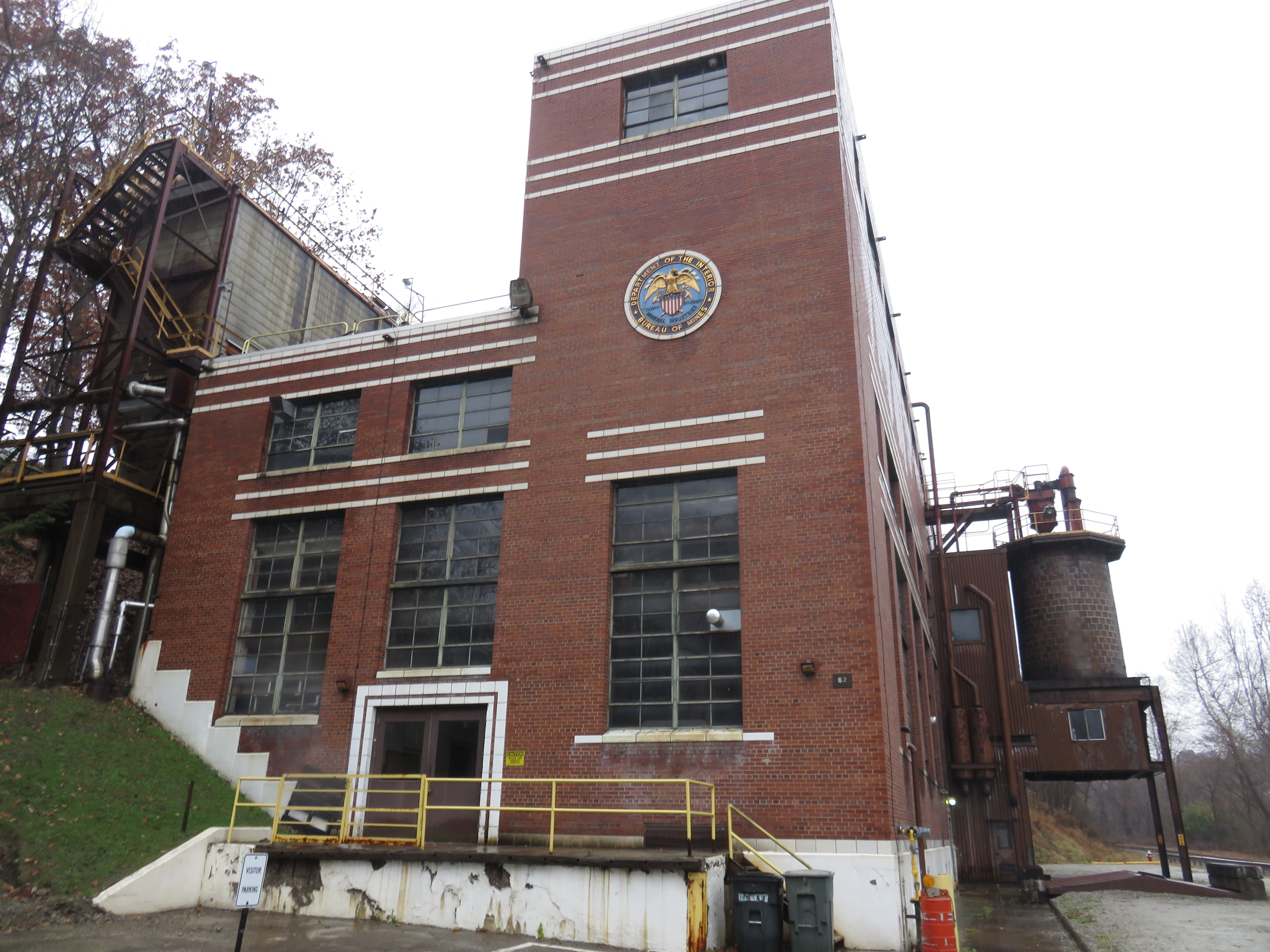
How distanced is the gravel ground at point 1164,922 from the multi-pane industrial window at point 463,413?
1414cm

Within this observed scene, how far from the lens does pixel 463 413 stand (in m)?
19.5

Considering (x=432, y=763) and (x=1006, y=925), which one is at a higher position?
(x=432, y=763)

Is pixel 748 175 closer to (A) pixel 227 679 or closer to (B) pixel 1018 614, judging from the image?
(A) pixel 227 679

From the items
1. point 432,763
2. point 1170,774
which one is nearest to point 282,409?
point 432,763

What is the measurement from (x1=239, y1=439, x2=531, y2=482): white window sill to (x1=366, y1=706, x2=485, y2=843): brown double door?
199 inches

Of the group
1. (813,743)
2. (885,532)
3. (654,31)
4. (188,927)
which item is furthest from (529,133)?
(188,927)

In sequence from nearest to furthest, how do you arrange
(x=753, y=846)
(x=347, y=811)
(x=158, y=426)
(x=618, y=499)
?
(x=753, y=846) < (x=347, y=811) < (x=618, y=499) < (x=158, y=426)

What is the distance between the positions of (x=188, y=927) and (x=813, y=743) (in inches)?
357

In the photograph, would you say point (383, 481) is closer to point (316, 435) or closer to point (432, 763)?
point (316, 435)

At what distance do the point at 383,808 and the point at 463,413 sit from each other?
800cm

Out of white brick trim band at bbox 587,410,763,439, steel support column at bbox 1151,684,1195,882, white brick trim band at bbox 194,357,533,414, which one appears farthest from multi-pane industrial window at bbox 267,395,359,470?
steel support column at bbox 1151,684,1195,882

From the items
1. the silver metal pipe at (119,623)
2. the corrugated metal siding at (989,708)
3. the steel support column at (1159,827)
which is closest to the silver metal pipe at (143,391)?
the silver metal pipe at (119,623)

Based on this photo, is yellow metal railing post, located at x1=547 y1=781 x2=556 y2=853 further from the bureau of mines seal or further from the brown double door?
the bureau of mines seal

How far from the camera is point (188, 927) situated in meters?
11.9
